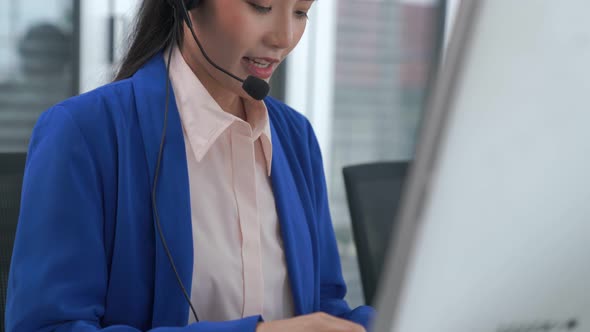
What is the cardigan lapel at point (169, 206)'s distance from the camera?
2.69ft

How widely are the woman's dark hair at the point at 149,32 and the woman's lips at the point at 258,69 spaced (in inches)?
5.9

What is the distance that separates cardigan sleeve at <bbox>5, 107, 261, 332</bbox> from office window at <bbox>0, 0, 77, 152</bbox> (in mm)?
Answer: 1746

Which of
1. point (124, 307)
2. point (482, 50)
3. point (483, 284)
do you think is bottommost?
point (124, 307)

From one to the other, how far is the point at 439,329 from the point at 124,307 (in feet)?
1.87

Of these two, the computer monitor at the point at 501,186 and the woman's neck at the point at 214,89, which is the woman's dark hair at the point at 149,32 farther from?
the computer monitor at the point at 501,186

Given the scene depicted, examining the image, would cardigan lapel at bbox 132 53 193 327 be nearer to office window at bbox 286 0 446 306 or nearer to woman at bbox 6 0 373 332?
woman at bbox 6 0 373 332

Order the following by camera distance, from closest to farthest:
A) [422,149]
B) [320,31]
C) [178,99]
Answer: [422,149] → [178,99] → [320,31]

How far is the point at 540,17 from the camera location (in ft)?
1.06

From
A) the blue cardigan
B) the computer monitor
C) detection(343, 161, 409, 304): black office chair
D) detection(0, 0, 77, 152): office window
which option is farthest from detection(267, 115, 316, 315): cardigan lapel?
detection(0, 0, 77, 152): office window

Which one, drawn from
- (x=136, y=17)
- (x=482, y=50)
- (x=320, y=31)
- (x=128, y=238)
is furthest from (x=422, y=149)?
(x=320, y=31)

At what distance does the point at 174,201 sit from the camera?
0.83 metres

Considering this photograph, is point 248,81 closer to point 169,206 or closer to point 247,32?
point 247,32

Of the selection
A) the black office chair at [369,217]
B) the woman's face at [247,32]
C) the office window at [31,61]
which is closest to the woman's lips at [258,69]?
the woman's face at [247,32]

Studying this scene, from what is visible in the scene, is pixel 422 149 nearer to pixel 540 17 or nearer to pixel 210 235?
pixel 540 17
